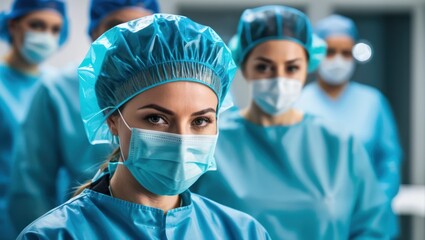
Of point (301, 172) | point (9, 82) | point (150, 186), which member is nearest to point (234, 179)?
point (301, 172)

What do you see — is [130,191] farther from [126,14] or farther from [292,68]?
[126,14]

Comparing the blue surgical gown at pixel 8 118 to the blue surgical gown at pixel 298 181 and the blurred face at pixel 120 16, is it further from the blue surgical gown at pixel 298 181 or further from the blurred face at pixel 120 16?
the blue surgical gown at pixel 298 181

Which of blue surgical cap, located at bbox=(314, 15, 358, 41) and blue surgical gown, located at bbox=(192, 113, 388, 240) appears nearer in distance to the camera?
blue surgical gown, located at bbox=(192, 113, 388, 240)

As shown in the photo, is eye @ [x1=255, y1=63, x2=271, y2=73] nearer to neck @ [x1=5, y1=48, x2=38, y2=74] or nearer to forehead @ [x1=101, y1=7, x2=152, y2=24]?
forehead @ [x1=101, y1=7, x2=152, y2=24]

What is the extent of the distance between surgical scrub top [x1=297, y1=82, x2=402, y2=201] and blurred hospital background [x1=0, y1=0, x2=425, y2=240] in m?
1.51

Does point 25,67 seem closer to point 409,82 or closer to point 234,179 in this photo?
point 234,179

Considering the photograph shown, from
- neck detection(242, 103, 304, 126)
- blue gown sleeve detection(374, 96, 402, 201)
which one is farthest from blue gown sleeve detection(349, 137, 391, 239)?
blue gown sleeve detection(374, 96, 402, 201)

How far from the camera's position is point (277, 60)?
2.28m

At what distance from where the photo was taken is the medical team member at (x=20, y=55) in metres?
3.17

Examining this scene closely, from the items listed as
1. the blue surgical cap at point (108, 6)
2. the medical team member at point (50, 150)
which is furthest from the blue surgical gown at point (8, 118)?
the blue surgical cap at point (108, 6)

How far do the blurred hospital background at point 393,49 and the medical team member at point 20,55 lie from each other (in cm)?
218

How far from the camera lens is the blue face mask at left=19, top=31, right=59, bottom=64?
3209mm

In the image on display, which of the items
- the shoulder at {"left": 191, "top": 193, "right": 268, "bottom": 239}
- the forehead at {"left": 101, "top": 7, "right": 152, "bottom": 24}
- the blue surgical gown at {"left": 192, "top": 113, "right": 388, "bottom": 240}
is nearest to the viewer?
the shoulder at {"left": 191, "top": 193, "right": 268, "bottom": 239}

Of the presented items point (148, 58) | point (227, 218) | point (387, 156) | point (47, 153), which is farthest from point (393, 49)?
point (148, 58)
